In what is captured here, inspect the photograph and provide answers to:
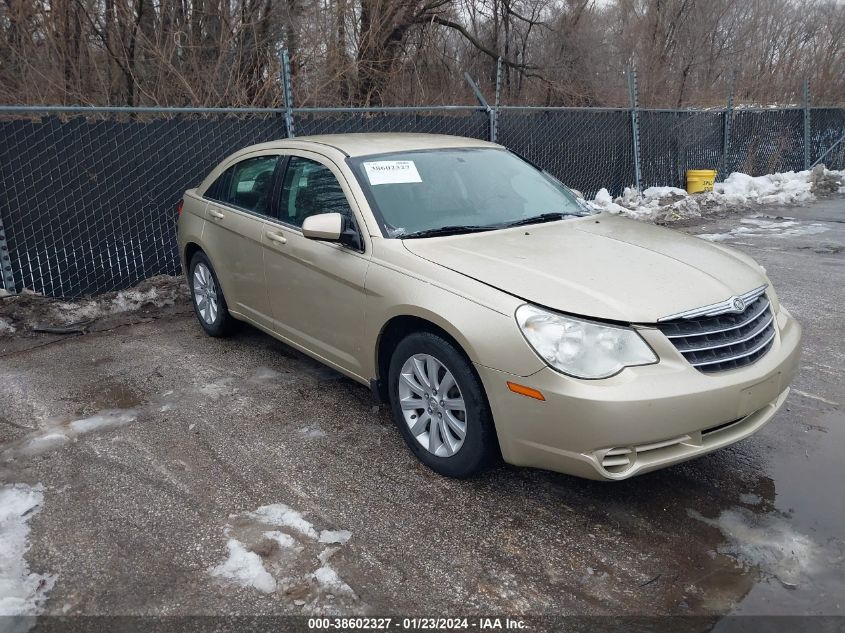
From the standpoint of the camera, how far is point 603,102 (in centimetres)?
1620

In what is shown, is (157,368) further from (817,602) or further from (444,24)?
(444,24)

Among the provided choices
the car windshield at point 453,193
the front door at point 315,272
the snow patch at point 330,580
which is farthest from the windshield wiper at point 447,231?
the snow patch at point 330,580

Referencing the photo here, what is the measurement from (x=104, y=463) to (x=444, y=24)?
13.2 meters

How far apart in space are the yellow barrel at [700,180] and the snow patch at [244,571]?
38.8 feet

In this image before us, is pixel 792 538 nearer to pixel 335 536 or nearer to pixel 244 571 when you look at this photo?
pixel 335 536

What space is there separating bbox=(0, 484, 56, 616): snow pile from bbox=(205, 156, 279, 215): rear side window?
2215mm

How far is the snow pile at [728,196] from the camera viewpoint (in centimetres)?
1121

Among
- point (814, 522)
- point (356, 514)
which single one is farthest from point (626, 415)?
point (356, 514)

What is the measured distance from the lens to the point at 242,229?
16.2 feet

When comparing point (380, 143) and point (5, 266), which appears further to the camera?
point (5, 266)

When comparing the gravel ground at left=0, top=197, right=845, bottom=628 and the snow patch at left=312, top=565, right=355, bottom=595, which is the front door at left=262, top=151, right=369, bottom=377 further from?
the snow patch at left=312, top=565, right=355, bottom=595

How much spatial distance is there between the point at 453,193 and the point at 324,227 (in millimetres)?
875

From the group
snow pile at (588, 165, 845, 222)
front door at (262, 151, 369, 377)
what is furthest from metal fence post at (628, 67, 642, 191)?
front door at (262, 151, 369, 377)

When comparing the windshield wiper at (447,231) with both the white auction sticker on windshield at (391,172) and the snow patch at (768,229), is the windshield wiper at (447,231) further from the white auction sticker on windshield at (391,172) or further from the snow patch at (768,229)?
the snow patch at (768,229)
